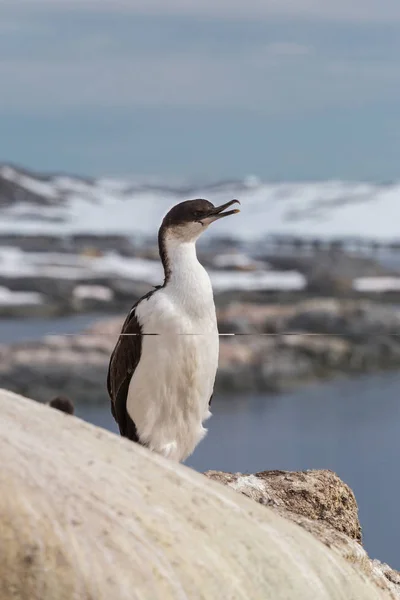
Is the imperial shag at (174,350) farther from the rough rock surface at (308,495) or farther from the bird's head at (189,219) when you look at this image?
the rough rock surface at (308,495)

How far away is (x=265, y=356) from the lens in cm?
202

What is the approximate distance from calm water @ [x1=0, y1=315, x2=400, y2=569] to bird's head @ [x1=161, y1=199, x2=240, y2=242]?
19cm

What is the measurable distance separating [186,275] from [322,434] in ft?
4.73

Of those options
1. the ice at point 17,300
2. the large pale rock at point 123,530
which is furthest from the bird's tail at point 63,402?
the ice at point 17,300

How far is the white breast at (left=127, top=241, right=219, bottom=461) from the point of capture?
5.04 ft

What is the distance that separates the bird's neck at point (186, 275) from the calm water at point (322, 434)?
0.15 m

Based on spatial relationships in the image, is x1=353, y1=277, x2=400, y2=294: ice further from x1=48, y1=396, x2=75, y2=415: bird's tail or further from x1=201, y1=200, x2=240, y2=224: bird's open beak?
x1=201, y1=200, x2=240, y2=224: bird's open beak

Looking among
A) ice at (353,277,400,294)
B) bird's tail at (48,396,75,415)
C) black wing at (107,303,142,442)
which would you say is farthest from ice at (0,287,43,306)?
ice at (353,277,400,294)

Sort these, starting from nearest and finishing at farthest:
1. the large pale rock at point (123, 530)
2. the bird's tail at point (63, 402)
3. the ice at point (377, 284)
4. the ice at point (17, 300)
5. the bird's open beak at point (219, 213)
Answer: the large pale rock at point (123, 530), the bird's open beak at point (219, 213), the bird's tail at point (63, 402), the ice at point (17, 300), the ice at point (377, 284)

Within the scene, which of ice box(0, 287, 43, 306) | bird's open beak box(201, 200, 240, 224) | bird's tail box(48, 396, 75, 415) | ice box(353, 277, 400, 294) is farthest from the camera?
ice box(353, 277, 400, 294)

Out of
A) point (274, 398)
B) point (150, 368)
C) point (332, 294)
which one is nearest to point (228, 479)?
point (150, 368)

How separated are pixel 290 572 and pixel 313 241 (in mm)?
4788

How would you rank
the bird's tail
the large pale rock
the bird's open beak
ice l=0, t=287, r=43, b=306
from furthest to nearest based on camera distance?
ice l=0, t=287, r=43, b=306 → the bird's tail → the bird's open beak → the large pale rock

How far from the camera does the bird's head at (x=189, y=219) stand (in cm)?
154
